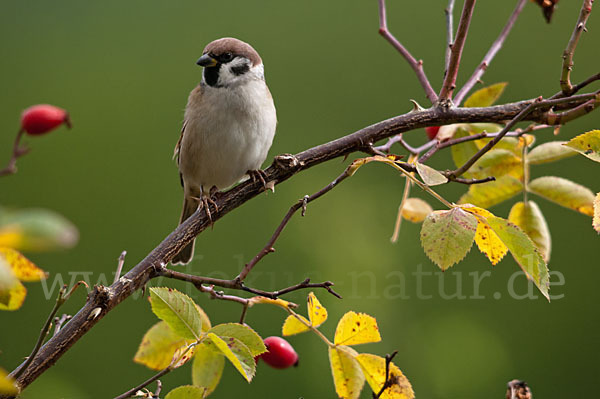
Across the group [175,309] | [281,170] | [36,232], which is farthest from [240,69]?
[36,232]

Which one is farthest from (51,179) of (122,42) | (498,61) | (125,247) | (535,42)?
(535,42)

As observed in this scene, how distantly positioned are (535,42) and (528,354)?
185 centimetres

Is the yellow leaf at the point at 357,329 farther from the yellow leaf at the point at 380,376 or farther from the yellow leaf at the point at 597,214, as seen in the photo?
the yellow leaf at the point at 597,214

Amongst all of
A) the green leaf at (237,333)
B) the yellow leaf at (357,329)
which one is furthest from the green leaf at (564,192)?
the green leaf at (237,333)

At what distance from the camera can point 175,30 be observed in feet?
13.9

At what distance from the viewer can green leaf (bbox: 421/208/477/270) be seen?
82cm

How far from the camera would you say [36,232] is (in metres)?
0.36

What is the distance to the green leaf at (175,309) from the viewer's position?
0.82m

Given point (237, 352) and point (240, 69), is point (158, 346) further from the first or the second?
point (240, 69)

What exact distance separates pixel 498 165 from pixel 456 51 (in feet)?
0.77

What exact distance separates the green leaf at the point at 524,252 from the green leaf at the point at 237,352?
34 centimetres

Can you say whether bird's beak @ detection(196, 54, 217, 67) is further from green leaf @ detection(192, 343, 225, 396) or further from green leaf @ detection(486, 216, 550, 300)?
green leaf @ detection(486, 216, 550, 300)

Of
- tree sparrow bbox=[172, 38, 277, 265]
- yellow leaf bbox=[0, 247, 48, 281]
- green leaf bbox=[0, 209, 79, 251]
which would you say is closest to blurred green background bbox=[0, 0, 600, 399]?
tree sparrow bbox=[172, 38, 277, 265]

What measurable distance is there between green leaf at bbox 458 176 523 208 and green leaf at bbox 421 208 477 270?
12.7 inches
